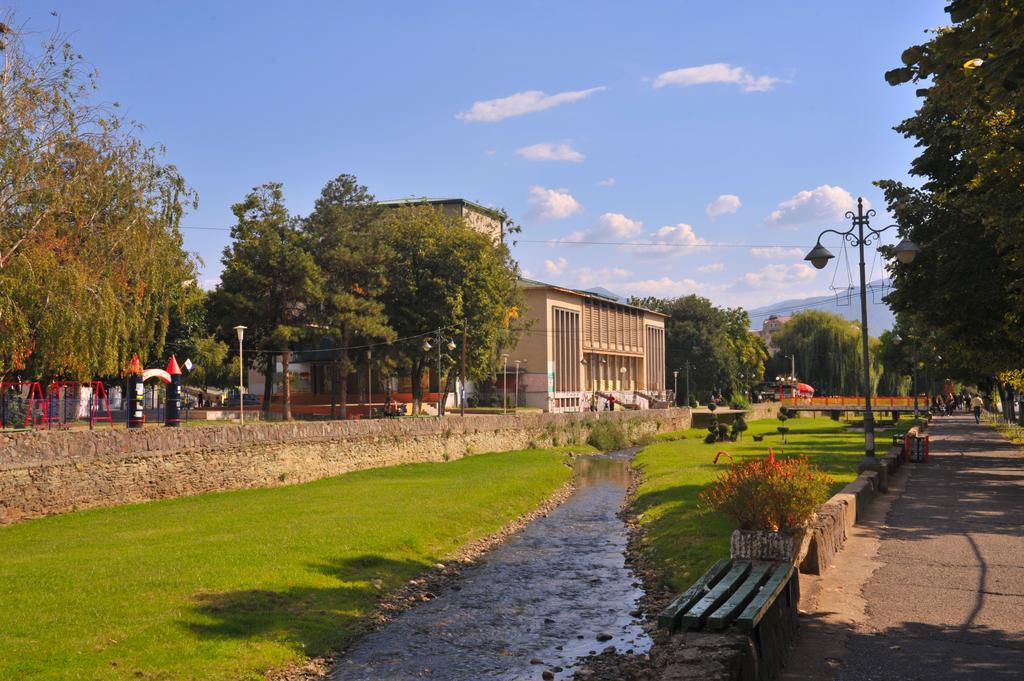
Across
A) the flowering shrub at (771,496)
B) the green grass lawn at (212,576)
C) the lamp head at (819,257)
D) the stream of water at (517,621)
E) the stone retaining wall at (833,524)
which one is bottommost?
the stream of water at (517,621)

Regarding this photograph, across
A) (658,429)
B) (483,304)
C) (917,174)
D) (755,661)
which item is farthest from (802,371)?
(755,661)

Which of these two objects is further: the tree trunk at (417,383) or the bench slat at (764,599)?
the tree trunk at (417,383)

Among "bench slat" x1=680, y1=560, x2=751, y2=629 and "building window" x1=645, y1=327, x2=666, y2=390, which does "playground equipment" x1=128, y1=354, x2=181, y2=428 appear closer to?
"bench slat" x1=680, y1=560, x2=751, y2=629

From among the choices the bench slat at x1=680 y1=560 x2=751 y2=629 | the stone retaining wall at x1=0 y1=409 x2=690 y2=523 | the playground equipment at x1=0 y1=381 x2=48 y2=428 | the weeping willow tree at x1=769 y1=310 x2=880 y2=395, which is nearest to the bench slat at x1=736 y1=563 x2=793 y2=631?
the bench slat at x1=680 y1=560 x2=751 y2=629

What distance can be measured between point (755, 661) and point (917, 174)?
2543 cm

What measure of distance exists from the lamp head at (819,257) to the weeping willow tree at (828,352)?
92.0 m

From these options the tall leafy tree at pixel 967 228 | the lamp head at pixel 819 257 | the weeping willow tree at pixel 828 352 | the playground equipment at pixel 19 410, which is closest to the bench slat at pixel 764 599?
the tall leafy tree at pixel 967 228

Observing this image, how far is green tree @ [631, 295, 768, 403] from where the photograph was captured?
11056 centimetres

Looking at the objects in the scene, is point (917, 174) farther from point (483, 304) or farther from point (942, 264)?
point (483, 304)

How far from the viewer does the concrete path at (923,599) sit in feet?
28.3

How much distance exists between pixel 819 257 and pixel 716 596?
14.5 metres

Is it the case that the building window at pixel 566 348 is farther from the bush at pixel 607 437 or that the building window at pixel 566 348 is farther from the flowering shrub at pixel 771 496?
the flowering shrub at pixel 771 496

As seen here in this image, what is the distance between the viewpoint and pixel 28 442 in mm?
21078

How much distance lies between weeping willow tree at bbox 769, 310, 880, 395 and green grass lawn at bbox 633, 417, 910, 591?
5439 centimetres
